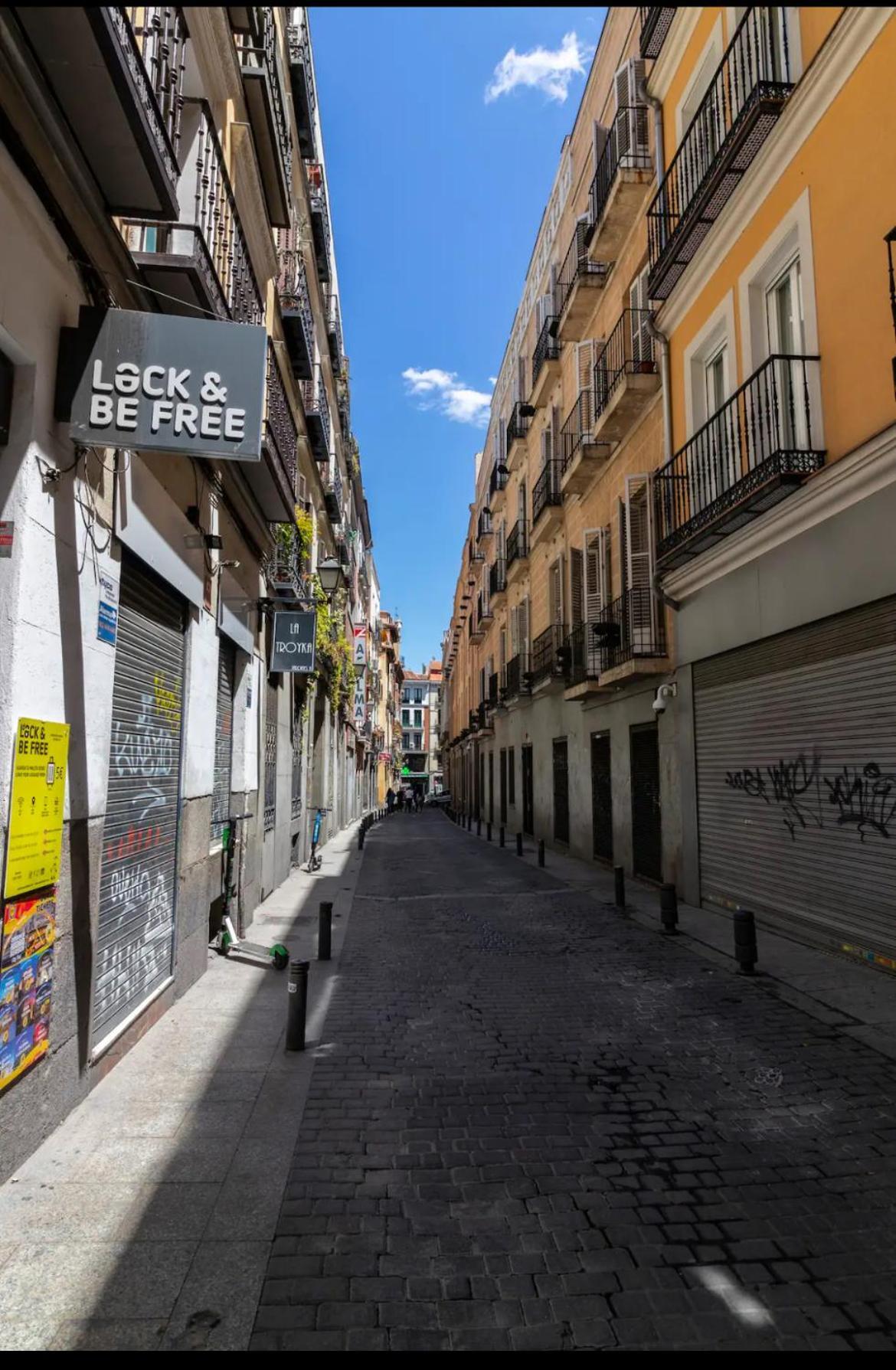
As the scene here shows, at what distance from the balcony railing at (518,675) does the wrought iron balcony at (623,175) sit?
11428 mm

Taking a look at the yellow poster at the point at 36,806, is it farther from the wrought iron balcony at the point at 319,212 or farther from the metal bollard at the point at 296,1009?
the wrought iron balcony at the point at 319,212

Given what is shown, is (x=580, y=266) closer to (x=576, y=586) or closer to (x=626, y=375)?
(x=626, y=375)

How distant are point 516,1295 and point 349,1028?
3.35 metres

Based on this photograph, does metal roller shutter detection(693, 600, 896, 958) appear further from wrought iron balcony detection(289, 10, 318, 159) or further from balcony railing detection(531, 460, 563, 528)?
wrought iron balcony detection(289, 10, 318, 159)

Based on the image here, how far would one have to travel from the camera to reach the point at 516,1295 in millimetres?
3148

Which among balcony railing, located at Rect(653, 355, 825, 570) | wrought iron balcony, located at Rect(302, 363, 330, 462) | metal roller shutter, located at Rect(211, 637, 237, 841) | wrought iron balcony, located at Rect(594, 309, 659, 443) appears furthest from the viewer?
wrought iron balcony, located at Rect(302, 363, 330, 462)

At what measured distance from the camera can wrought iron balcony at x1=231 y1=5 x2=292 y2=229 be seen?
9023 mm

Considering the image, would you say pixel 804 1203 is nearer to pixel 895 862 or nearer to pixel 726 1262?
pixel 726 1262

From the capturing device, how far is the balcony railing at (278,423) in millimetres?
9461

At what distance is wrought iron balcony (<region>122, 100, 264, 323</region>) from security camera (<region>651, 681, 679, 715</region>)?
791 cm

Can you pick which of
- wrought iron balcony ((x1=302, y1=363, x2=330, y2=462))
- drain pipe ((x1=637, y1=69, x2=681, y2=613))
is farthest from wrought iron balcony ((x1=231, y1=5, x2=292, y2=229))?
drain pipe ((x1=637, y1=69, x2=681, y2=613))

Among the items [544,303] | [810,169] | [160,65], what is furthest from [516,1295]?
[544,303]

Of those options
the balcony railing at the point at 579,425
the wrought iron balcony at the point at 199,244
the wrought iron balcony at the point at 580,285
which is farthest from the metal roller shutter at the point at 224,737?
the wrought iron balcony at the point at 580,285

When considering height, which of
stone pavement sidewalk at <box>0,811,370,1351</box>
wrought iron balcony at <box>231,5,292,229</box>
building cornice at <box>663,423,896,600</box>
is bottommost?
stone pavement sidewalk at <box>0,811,370,1351</box>
